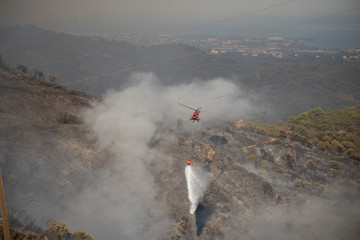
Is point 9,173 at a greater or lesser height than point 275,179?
greater

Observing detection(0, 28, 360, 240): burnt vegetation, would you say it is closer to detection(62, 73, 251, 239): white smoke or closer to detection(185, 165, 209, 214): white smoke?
detection(185, 165, 209, 214): white smoke

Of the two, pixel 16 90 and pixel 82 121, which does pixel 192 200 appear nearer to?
pixel 82 121

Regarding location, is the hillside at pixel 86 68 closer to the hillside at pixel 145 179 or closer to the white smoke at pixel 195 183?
the hillside at pixel 145 179

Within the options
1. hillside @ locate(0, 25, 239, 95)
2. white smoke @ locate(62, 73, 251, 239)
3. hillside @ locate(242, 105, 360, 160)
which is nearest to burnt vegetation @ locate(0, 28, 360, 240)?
hillside @ locate(242, 105, 360, 160)

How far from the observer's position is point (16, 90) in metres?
51.6

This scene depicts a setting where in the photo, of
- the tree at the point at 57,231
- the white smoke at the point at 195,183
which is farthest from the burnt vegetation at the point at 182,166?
the white smoke at the point at 195,183

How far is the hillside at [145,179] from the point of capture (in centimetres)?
3484

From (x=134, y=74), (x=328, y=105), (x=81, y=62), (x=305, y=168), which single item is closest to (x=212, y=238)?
(x=305, y=168)

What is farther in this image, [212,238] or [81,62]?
[81,62]

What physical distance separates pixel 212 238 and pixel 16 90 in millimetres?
49861

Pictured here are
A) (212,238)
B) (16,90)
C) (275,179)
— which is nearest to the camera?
(212,238)

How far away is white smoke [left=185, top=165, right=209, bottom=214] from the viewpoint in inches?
1484

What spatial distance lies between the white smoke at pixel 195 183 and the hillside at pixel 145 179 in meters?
0.60

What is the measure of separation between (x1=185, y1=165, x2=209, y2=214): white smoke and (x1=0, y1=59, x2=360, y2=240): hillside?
1.98 feet
